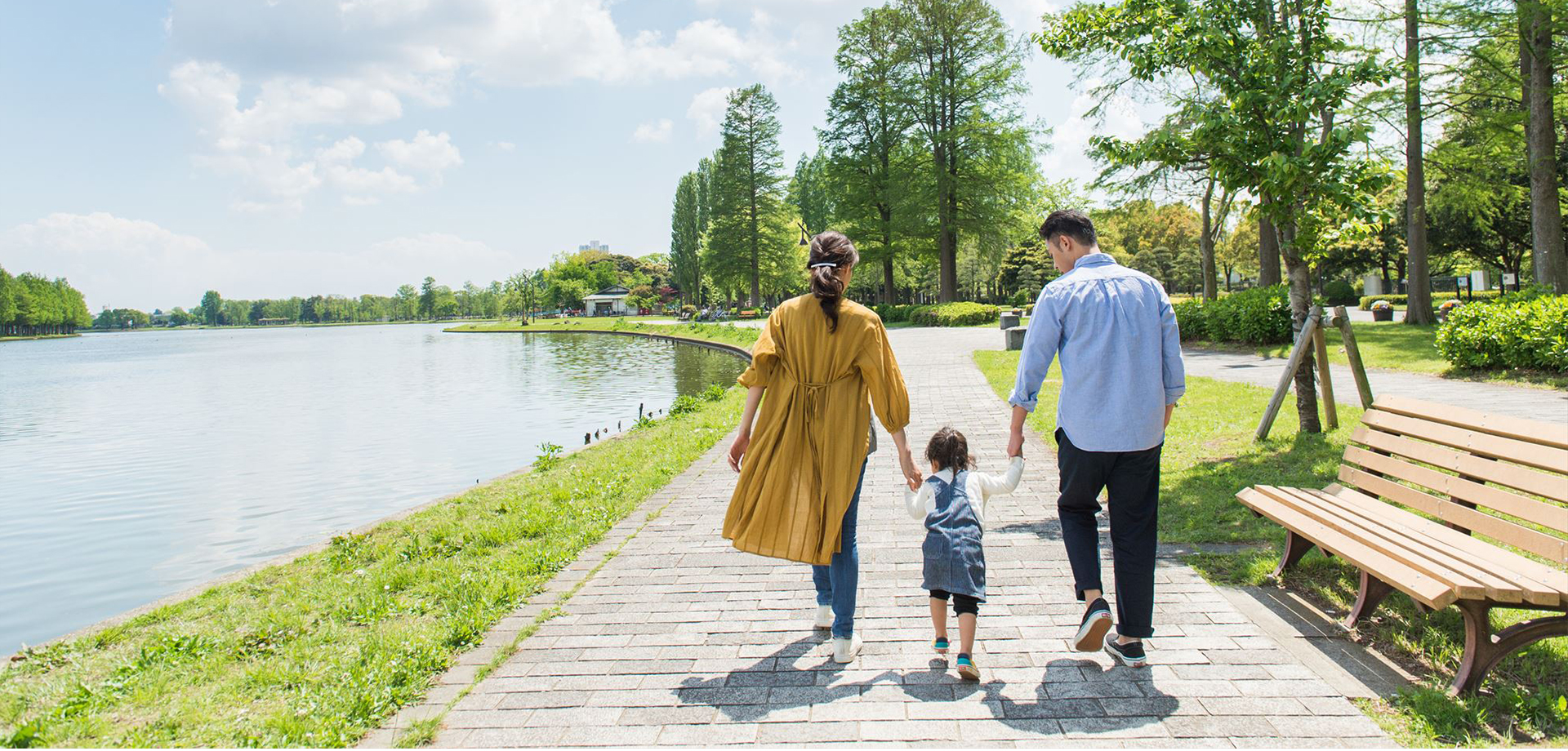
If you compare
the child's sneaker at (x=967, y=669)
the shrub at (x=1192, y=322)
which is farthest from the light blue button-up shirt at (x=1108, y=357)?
the shrub at (x=1192, y=322)

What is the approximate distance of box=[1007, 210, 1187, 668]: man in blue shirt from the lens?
325 centimetres

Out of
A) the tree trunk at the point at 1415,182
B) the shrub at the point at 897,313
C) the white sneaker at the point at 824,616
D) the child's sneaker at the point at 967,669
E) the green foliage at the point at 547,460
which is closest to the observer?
the child's sneaker at the point at 967,669

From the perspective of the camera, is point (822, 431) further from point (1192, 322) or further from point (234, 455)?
point (1192, 322)

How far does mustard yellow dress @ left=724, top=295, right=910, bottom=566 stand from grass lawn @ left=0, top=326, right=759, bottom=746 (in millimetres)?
1470

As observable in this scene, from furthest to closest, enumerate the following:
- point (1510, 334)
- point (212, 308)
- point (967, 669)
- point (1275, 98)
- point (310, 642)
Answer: point (212, 308) < point (1510, 334) < point (1275, 98) < point (310, 642) < point (967, 669)

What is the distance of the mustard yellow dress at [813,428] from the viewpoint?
3.43m

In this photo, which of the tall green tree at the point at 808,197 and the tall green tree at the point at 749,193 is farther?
the tall green tree at the point at 808,197

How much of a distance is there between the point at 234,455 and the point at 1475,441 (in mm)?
15406

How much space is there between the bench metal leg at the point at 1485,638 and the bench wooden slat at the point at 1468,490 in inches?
15.0

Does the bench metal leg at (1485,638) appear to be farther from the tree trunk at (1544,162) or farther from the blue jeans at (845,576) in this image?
the tree trunk at (1544,162)

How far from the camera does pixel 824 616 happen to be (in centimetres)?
385

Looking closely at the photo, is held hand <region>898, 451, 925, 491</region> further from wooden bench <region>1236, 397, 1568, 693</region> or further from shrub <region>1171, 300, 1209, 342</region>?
shrub <region>1171, 300, 1209, 342</region>

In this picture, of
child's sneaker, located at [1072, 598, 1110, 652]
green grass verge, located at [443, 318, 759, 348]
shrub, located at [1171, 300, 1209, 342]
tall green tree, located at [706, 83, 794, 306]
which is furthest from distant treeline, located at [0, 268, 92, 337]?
child's sneaker, located at [1072, 598, 1110, 652]

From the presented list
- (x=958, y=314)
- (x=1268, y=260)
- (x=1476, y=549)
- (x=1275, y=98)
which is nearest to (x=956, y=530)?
(x=1476, y=549)
